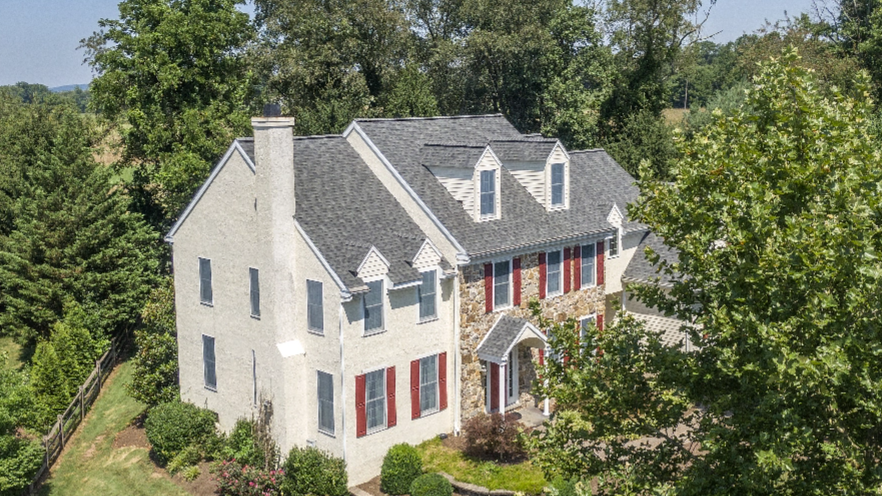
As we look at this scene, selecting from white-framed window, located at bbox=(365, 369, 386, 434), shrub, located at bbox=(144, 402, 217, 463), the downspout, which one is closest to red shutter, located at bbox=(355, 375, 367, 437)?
white-framed window, located at bbox=(365, 369, 386, 434)

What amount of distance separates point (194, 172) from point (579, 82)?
2680 centimetres

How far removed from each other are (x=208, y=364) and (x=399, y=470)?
9251mm

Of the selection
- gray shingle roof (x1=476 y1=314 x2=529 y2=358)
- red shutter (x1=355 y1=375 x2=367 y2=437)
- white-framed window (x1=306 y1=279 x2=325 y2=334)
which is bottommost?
red shutter (x1=355 y1=375 x2=367 y2=437)

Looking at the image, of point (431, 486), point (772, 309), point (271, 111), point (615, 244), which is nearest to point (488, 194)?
point (615, 244)

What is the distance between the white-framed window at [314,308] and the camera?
86.3ft

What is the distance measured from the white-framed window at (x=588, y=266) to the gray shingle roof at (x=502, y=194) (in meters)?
0.88

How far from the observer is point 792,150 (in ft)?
43.9

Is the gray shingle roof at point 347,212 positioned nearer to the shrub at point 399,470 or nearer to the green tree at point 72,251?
the shrub at point 399,470

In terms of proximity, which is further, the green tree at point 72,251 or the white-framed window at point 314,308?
the green tree at point 72,251

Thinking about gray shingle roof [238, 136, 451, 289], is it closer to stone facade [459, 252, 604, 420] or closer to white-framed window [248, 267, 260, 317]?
stone facade [459, 252, 604, 420]

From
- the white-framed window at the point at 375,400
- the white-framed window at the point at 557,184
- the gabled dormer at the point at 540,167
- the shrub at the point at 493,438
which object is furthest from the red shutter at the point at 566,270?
the white-framed window at the point at 375,400

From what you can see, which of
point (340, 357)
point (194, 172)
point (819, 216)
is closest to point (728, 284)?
point (819, 216)

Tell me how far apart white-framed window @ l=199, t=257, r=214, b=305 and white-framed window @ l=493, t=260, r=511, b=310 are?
33.3 ft

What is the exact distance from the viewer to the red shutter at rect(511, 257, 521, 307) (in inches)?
1187
